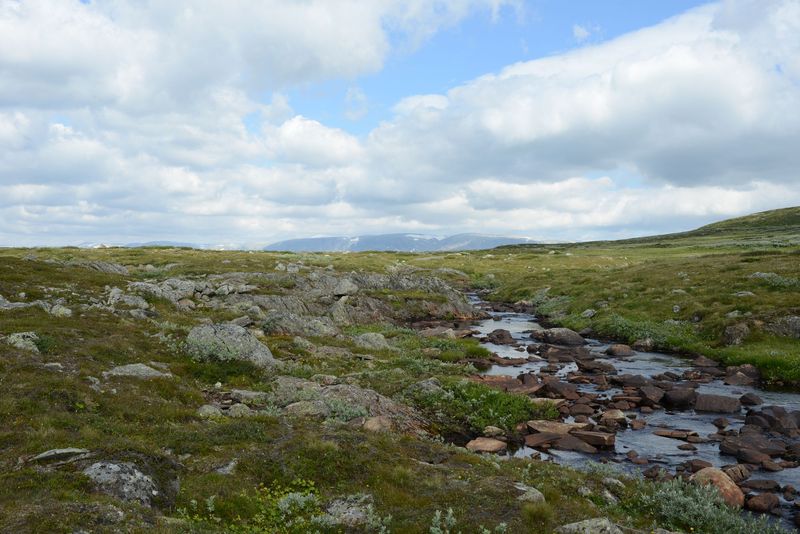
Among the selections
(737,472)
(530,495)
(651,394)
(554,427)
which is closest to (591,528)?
(530,495)

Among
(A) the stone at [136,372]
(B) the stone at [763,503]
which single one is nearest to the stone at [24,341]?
(A) the stone at [136,372]

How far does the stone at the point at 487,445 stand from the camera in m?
20.3

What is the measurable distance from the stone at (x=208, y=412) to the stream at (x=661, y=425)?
37.8ft

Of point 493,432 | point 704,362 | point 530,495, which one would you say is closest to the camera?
point 530,495

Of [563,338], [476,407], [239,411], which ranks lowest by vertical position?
[563,338]

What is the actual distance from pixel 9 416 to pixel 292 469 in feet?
26.8

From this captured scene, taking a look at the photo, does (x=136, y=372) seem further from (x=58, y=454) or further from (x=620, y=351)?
(x=620, y=351)

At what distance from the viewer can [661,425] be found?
77.7 ft

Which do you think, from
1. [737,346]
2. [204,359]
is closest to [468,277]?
[737,346]

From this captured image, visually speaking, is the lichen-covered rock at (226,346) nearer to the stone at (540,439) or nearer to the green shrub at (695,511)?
the stone at (540,439)

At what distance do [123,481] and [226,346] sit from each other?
47.4 ft

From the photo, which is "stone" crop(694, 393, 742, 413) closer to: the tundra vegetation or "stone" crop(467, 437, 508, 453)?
the tundra vegetation

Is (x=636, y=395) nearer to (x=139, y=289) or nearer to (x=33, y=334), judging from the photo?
(x=33, y=334)

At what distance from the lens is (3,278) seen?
A: 32844mm
